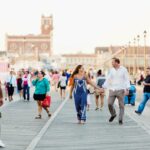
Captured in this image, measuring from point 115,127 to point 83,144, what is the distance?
422cm

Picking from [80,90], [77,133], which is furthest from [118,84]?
[77,133]

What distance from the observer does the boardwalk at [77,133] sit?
13141 mm

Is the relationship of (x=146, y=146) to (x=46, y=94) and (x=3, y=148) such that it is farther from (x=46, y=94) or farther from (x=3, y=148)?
(x=46, y=94)

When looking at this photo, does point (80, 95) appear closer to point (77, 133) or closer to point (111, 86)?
point (111, 86)

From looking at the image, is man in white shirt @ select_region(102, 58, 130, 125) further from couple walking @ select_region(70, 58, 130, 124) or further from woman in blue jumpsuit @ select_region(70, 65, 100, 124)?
woman in blue jumpsuit @ select_region(70, 65, 100, 124)

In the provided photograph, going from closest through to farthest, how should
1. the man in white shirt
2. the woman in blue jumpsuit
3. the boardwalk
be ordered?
the boardwalk
the man in white shirt
the woman in blue jumpsuit

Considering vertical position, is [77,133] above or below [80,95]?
below

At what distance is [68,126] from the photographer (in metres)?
17.9

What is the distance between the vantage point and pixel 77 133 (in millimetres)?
15734

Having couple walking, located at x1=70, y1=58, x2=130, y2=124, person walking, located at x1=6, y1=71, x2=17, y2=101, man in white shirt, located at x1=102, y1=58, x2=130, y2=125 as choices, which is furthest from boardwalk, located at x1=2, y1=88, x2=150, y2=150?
person walking, located at x1=6, y1=71, x2=17, y2=101

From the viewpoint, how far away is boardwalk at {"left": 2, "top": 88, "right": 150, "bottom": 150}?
13.1 metres

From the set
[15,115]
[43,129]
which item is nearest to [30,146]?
[43,129]

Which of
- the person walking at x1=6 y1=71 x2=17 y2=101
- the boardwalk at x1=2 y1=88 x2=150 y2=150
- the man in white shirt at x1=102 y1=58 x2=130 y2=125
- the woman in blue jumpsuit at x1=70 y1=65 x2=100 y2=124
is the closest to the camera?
the boardwalk at x1=2 y1=88 x2=150 y2=150

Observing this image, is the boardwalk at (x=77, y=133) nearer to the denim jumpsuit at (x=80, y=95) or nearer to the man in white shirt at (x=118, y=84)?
the denim jumpsuit at (x=80, y=95)
